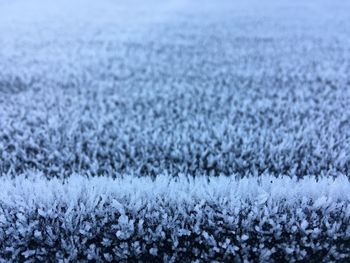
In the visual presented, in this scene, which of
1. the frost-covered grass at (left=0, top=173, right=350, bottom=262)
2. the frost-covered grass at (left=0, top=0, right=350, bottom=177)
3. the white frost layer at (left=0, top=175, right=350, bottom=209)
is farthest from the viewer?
the frost-covered grass at (left=0, top=0, right=350, bottom=177)

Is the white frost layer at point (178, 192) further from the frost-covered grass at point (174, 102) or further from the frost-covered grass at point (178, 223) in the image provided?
the frost-covered grass at point (174, 102)

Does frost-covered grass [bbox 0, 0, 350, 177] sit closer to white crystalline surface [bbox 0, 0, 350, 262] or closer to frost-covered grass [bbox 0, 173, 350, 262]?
white crystalline surface [bbox 0, 0, 350, 262]

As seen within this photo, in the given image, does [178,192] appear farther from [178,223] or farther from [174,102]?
[174,102]

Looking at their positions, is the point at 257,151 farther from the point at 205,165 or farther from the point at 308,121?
the point at 308,121

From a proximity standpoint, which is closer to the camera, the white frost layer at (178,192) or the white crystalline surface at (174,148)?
the white crystalline surface at (174,148)

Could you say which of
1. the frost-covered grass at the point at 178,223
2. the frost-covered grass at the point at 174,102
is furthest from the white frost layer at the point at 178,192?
the frost-covered grass at the point at 174,102

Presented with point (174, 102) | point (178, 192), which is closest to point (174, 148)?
point (178, 192)

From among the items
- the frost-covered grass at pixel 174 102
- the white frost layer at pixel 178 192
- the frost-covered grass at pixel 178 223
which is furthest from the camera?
the frost-covered grass at pixel 174 102

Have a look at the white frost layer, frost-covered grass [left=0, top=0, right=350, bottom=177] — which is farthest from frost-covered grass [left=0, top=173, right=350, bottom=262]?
frost-covered grass [left=0, top=0, right=350, bottom=177]
